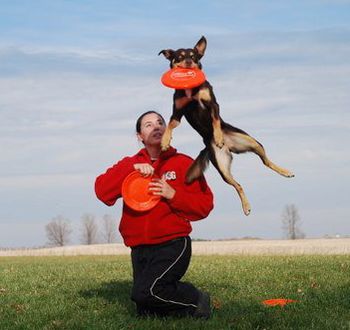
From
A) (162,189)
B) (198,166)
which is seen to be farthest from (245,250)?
(198,166)

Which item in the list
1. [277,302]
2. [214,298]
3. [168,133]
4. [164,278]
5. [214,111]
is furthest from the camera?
[214,298]

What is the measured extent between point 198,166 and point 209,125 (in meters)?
0.80

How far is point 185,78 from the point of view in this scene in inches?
224

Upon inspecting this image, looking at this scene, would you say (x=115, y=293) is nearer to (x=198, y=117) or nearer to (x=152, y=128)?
(x=152, y=128)

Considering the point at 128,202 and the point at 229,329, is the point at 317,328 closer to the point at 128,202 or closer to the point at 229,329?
the point at 229,329

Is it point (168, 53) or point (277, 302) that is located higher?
point (168, 53)

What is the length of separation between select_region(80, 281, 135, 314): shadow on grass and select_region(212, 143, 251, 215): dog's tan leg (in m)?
3.02

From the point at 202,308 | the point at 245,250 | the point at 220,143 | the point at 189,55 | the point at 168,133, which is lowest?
the point at 245,250

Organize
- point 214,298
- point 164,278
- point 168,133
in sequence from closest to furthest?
point 168,133, point 164,278, point 214,298

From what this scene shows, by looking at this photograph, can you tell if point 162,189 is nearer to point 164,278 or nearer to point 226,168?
point 164,278

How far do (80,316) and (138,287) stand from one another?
1.11m

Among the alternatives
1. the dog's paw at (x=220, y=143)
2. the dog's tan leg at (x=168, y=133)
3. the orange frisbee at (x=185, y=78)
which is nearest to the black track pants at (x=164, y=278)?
the dog's tan leg at (x=168, y=133)

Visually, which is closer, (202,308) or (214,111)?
(214,111)

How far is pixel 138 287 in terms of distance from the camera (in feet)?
24.8
